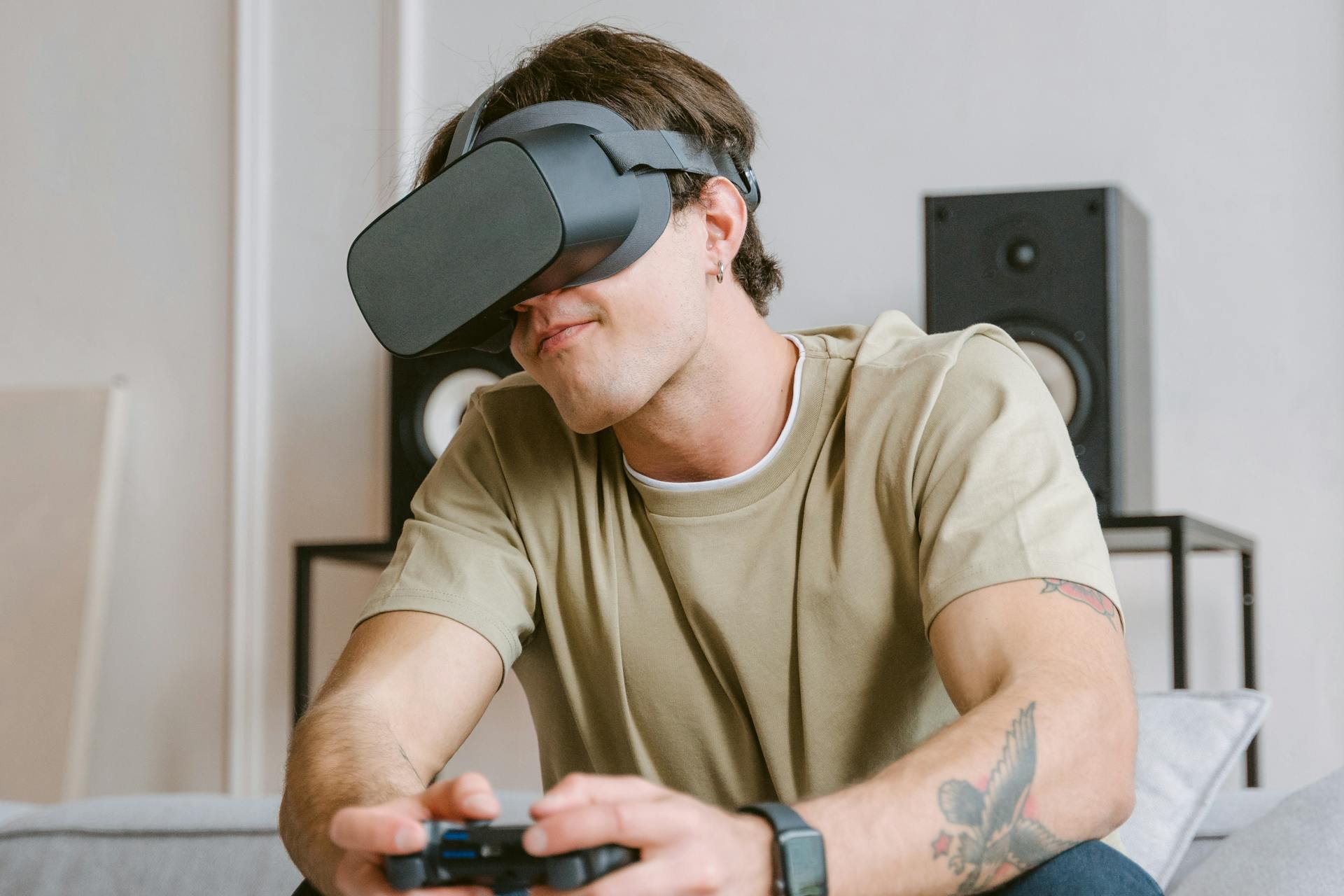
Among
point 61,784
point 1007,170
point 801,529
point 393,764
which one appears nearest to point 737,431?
point 801,529

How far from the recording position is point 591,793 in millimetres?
785

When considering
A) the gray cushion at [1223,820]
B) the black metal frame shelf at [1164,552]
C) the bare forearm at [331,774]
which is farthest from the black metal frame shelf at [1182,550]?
the bare forearm at [331,774]

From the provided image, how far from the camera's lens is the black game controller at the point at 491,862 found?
0.76 m

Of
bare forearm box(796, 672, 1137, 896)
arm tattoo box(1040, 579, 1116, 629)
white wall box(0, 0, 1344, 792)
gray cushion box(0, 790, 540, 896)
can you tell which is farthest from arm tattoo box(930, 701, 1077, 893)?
white wall box(0, 0, 1344, 792)

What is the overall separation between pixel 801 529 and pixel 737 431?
0.37ft

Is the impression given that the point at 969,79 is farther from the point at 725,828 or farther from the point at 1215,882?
the point at 725,828

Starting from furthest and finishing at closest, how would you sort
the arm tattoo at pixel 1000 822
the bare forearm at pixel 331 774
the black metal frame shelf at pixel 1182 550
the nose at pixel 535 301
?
the black metal frame shelf at pixel 1182 550 < the nose at pixel 535 301 < the bare forearm at pixel 331 774 < the arm tattoo at pixel 1000 822

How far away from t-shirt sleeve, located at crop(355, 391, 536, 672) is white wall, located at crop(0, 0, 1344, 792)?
3.95 feet

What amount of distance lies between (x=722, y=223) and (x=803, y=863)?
0.67 meters

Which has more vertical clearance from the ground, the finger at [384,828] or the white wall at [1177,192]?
the white wall at [1177,192]

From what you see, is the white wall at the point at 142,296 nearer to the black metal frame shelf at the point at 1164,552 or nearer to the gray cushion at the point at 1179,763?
the black metal frame shelf at the point at 1164,552

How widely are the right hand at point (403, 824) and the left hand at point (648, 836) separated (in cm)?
5

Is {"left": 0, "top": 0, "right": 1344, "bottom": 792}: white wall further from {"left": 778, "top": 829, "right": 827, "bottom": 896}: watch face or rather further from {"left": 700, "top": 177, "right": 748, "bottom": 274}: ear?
{"left": 778, "top": 829, "right": 827, "bottom": 896}: watch face

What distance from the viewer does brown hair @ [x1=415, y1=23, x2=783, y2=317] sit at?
1268 mm
